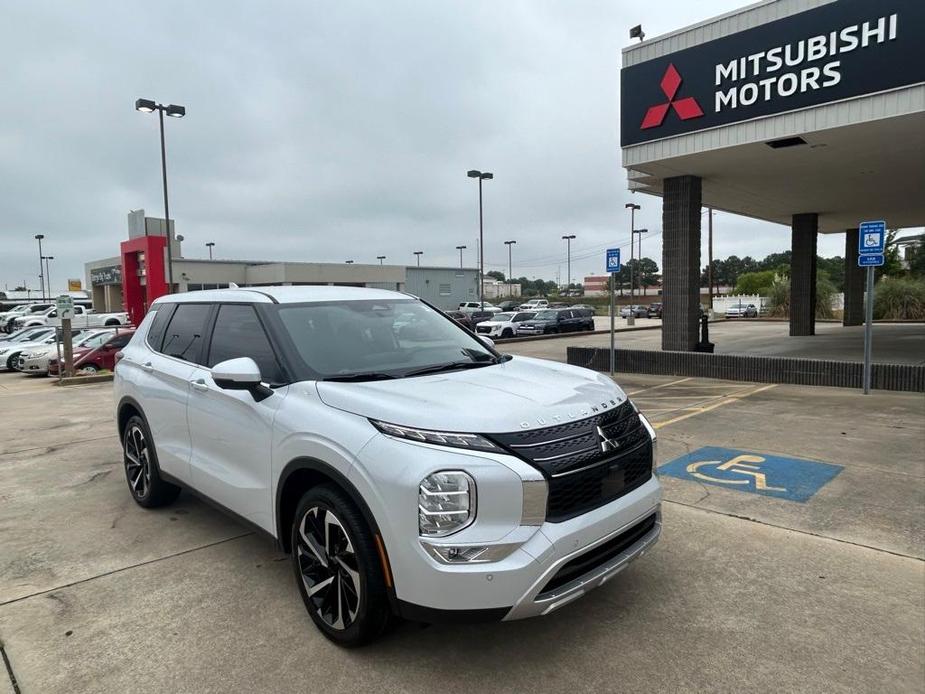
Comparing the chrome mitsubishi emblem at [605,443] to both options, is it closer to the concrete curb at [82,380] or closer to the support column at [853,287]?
the concrete curb at [82,380]

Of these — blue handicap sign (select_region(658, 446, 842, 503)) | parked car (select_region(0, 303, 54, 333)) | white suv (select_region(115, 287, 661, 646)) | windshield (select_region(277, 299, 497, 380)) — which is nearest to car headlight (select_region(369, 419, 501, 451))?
white suv (select_region(115, 287, 661, 646))

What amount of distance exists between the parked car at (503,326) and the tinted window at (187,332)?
24105mm

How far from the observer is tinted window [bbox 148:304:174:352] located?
192 inches

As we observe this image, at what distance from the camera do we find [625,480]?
9.91ft

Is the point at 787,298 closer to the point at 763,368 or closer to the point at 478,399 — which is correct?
the point at 763,368

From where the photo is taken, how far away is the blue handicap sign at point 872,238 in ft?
30.1

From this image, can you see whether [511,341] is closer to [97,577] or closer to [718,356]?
[718,356]

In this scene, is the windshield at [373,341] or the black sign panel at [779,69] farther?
the black sign panel at [779,69]

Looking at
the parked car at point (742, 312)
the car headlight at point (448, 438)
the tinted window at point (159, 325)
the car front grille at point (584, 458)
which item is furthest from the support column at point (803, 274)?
the parked car at point (742, 312)

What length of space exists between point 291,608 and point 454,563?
135 centimetres

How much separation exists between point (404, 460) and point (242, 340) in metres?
1.78

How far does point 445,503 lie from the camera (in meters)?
2.51

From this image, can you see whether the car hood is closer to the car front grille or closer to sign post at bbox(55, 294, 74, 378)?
the car front grille

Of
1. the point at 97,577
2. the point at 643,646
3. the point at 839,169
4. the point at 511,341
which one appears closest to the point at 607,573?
the point at 643,646
